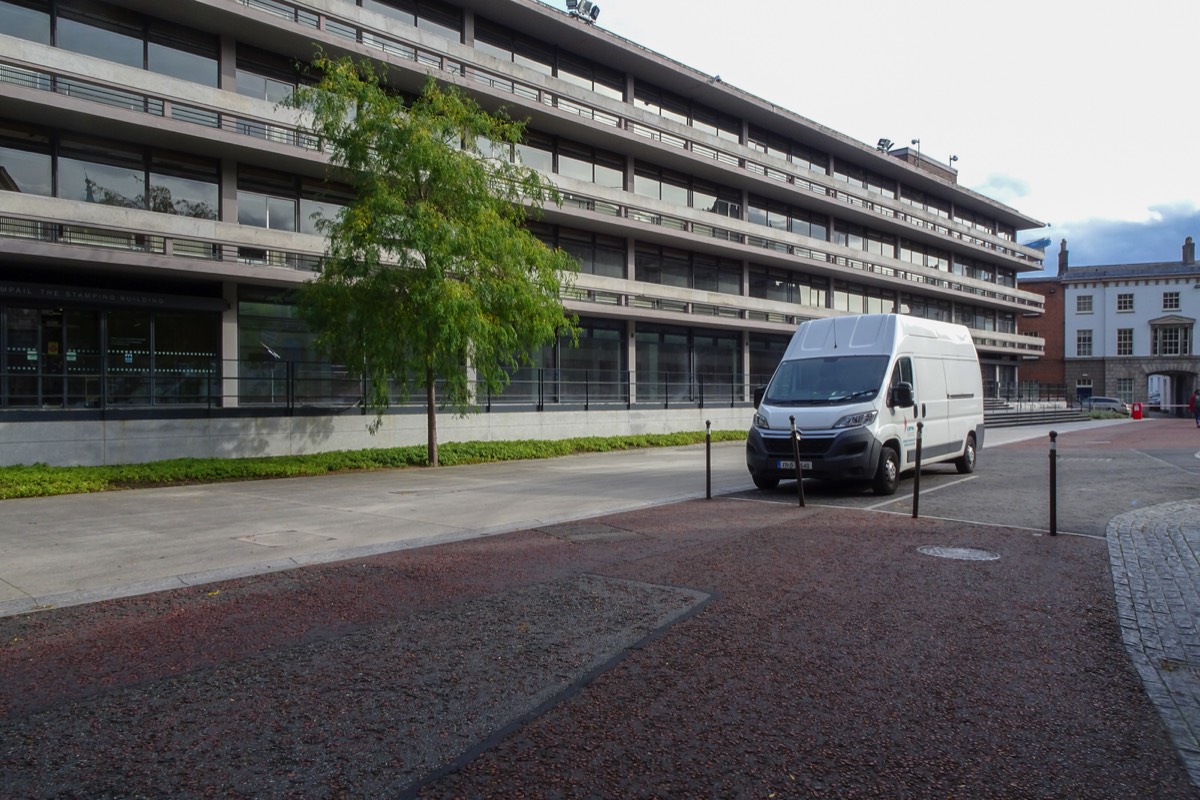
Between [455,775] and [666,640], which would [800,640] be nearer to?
[666,640]

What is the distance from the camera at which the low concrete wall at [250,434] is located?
16.3m

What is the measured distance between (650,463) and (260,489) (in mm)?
9121

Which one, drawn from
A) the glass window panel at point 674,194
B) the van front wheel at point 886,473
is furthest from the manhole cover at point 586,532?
the glass window panel at point 674,194

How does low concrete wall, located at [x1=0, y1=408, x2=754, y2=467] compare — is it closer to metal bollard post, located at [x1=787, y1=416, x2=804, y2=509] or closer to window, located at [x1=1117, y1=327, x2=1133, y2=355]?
metal bollard post, located at [x1=787, y1=416, x2=804, y2=509]

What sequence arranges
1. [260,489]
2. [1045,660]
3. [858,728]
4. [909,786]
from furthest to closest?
[260,489]
[1045,660]
[858,728]
[909,786]

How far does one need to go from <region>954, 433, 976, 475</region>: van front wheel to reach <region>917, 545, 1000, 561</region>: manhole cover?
27.8ft

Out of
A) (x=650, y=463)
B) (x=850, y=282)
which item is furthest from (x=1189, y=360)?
(x=650, y=463)

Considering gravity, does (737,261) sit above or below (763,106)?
below

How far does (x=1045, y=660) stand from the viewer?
4.95 meters

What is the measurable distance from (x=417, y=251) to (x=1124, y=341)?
72.7m

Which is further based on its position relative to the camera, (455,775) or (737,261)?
(737,261)

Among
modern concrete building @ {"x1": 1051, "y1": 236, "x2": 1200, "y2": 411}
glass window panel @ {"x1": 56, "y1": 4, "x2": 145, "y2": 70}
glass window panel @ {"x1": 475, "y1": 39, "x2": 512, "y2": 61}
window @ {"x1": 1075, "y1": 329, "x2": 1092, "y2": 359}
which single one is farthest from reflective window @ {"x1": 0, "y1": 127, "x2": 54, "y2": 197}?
window @ {"x1": 1075, "y1": 329, "x2": 1092, "y2": 359}

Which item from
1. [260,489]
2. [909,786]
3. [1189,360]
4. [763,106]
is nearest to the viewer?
[909,786]

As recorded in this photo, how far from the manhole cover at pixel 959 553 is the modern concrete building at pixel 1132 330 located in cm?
7187
